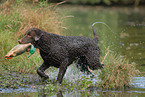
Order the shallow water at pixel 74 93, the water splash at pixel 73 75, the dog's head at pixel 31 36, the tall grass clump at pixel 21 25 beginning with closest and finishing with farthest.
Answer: the shallow water at pixel 74 93 → the dog's head at pixel 31 36 → the water splash at pixel 73 75 → the tall grass clump at pixel 21 25

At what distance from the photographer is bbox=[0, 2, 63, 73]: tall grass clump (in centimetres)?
839

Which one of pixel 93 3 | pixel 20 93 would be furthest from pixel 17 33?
pixel 93 3

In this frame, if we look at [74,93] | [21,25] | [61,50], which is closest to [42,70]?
[61,50]

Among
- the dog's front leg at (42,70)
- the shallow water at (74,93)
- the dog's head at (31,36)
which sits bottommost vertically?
the shallow water at (74,93)

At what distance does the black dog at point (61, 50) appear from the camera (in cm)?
662

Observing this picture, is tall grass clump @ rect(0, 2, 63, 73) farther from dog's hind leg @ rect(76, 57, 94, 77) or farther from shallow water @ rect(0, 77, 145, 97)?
shallow water @ rect(0, 77, 145, 97)

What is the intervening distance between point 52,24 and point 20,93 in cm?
419

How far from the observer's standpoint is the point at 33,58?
8.58 metres

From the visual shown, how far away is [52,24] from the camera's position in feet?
32.9

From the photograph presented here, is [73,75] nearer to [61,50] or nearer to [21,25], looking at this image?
[61,50]

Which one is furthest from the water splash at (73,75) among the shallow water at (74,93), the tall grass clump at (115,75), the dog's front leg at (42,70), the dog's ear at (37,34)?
the dog's ear at (37,34)

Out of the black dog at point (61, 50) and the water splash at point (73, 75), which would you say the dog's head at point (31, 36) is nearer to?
the black dog at point (61, 50)

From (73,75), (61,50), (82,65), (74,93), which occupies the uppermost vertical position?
(61,50)

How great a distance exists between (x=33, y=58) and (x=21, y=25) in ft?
5.03
